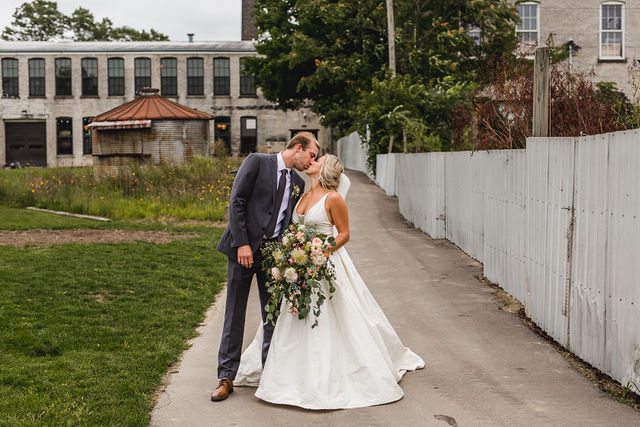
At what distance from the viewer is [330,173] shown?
20.5ft

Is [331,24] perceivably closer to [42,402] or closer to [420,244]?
[420,244]

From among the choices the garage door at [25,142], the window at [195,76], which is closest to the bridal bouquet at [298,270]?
the window at [195,76]

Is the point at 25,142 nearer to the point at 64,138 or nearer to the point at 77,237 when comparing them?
the point at 64,138

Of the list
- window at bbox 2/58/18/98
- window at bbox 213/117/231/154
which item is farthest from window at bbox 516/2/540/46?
window at bbox 2/58/18/98

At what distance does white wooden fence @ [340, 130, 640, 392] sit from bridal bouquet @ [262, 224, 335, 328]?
7.56 ft

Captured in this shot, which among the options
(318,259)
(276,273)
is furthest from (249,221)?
(318,259)

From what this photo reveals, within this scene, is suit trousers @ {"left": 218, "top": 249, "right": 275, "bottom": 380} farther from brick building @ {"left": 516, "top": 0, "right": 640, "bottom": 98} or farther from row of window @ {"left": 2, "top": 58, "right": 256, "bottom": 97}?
row of window @ {"left": 2, "top": 58, "right": 256, "bottom": 97}

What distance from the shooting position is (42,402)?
18.7 ft

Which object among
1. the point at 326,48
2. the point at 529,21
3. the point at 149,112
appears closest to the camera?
the point at 149,112

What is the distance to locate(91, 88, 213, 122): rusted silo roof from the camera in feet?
94.8

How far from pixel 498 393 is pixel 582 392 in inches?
26.5

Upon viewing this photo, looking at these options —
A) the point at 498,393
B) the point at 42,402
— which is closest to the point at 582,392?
the point at 498,393

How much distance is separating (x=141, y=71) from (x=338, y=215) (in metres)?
52.9

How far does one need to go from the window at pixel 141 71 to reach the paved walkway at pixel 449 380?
48.4 m
